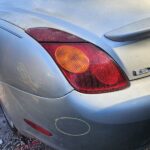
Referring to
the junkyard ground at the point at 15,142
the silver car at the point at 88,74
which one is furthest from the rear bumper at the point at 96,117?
the junkyard ground at the point at 15,142

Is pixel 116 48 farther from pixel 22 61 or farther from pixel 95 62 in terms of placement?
pixel 22 61

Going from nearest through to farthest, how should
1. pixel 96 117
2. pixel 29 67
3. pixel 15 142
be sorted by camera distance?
1. pixel 96 117
2. pixel 29 67
3. pixel 15 142

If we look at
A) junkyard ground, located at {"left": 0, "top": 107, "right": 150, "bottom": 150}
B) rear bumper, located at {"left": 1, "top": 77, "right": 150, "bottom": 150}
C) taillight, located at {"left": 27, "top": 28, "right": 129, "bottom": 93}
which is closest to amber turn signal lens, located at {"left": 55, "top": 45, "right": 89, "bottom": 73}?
taillight, located at {"left": 27, "top": 28, "right": 129, "bottom": 93}

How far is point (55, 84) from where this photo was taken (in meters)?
1.84

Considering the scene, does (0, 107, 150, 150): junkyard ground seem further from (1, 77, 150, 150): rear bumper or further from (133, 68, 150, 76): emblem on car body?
(133, 68, 150, 76): emblem on car body

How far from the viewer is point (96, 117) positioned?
1791 millimetres

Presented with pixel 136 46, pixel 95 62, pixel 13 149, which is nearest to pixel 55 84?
pixel 95 62

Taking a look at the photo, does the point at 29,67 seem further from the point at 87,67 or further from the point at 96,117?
the point at 96,117

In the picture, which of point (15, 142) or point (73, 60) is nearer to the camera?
point (73, 60)

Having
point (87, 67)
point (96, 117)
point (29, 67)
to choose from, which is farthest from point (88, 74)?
point (29, 67)

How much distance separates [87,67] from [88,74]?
39mm

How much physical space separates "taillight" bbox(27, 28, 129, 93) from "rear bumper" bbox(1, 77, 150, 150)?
0.05 meters

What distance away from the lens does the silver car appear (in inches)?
71.3

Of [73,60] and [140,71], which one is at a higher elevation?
[73,60]
